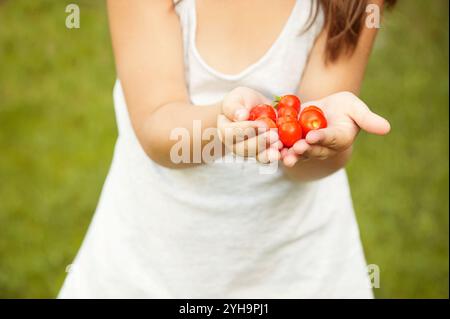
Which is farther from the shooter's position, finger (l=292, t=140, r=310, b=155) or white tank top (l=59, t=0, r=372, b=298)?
white tank top (l=59, t=0, r=372, b=298)

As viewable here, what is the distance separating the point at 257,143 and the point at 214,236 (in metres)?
0.52

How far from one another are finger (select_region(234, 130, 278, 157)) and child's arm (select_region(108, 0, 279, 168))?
18cm

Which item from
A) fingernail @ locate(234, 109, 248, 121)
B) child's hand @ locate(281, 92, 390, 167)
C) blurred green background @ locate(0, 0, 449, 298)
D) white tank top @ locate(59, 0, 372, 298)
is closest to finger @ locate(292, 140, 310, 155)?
child's hand @ locate(281, 92, 390, 167)

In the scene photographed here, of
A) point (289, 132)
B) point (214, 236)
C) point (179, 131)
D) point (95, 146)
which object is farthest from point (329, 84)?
point (95, 146)

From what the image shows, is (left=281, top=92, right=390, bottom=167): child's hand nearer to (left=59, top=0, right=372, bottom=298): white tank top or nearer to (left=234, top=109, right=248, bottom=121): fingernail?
(left=234, top=109, right=248, bottom=121): fingernail

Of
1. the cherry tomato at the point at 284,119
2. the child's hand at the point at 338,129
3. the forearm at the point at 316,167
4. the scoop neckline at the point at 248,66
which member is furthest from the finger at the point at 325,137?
the scoop neckline at the point at 248,66

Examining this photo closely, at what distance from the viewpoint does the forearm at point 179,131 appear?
126 centimetres

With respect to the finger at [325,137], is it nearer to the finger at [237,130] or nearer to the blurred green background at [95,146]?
the finger at [237,130]

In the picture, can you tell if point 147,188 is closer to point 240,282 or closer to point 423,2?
point 240,282

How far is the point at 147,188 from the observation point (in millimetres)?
1563

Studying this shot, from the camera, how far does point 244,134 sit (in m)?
1.08

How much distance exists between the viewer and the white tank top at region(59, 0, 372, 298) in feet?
4.99

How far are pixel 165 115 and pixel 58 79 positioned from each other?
8.78ft
